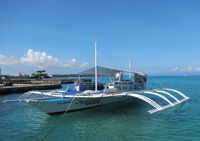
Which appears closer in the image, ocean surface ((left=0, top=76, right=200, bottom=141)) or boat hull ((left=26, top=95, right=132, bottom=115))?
ocean surface ((left=0, top=76, right=200, bottom=141))

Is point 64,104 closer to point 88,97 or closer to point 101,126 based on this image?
point 88,97

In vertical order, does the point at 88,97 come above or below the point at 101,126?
above

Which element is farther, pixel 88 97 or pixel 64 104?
pixel 64 104

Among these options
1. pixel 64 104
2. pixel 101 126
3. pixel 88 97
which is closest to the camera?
pixel 101 126

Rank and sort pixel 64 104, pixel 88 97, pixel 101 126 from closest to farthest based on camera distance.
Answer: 1. pixel 101 126
2. pixel 88 97
3. pixel 64 104

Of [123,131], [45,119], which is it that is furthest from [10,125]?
[123,131]

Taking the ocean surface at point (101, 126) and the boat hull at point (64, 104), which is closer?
the ocean surface at point (101, 126)

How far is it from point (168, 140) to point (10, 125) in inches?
422

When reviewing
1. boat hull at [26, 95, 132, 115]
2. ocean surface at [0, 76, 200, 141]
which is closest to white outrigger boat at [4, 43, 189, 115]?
boat hull at [26, 95, 132, 115]

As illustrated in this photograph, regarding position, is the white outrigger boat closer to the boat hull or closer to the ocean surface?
the boat hull

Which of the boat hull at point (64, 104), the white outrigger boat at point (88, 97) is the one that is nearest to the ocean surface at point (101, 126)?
the boat hull at point (64, 104)

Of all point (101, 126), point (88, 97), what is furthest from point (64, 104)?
point (101, 126)

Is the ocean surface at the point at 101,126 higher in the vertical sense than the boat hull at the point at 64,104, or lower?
lower

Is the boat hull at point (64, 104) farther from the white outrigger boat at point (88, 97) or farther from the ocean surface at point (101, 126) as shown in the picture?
the ocean surface at point (101, 126)
